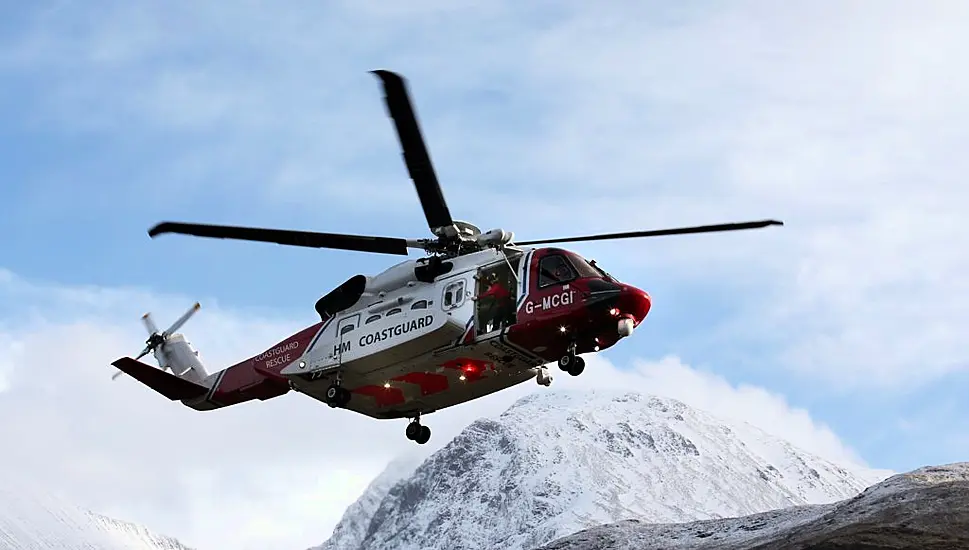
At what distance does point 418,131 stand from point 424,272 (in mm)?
5231

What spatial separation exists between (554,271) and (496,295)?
1.73 meters

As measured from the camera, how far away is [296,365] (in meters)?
37.9

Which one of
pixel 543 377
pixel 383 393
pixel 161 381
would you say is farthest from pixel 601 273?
pixel 161 381

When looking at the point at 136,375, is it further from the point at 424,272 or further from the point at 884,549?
the point at 884,549

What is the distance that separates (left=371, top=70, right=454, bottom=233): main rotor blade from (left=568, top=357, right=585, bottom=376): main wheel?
16.8 ft

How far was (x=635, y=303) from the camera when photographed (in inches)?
1315

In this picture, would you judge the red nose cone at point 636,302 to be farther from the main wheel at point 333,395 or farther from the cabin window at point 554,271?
the main wheel at point 333,395

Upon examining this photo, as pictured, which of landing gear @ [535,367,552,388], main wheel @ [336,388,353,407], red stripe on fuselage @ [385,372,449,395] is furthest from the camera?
main wheel @ [336,388,353,407]

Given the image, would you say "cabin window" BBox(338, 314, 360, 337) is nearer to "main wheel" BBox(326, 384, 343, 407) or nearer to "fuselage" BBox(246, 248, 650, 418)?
"fuselage" BBox(246, 248, 650, 418)

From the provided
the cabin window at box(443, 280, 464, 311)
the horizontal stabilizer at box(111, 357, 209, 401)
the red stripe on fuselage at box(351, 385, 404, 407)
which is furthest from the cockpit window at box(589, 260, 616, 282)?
the horizontal stabilizer at box(111, 357, 209, 401)

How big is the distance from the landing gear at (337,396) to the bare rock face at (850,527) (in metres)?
8.94

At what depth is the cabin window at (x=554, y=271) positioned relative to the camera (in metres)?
34.1

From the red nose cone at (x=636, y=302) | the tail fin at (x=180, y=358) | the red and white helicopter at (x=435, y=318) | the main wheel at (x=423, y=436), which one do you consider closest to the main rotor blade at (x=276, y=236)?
the red and white helicopter at (x=435, y=318)

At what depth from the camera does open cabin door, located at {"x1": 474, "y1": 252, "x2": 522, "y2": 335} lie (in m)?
34.5
